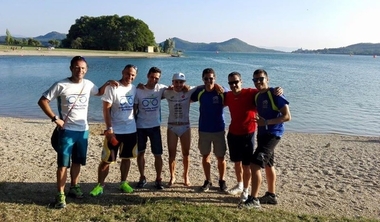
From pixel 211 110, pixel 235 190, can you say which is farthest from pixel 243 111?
pixel 235 190

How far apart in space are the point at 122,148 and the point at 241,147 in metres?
1.92

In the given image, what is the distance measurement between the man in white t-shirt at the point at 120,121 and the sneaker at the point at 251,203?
1935mm

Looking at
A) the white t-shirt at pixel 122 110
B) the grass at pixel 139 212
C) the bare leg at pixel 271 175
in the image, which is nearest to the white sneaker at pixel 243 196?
the grass at pixel 139 212

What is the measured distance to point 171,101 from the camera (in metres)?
6.08

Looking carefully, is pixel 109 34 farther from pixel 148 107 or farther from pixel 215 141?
pixel 215 141

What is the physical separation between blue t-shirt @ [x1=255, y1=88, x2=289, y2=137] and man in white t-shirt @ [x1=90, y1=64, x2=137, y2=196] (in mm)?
2003

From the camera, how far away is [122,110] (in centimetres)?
555

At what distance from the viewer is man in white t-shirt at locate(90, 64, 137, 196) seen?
5.44m

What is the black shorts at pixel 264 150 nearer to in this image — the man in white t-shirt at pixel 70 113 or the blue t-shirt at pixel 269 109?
the blue t-shirt at pixel 269 109

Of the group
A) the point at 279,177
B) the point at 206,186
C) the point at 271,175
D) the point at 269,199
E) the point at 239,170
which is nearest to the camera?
the point at 271,175

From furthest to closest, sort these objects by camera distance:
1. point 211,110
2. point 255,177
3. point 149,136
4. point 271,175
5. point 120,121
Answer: point 149,136, point 211,110, point 271,175, point 120,121, point 255,177

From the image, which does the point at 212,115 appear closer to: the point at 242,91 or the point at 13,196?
the point at 242,91

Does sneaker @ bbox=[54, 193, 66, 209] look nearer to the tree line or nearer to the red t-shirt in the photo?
the red t-shirt

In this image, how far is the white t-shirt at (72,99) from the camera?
5.02 metres
